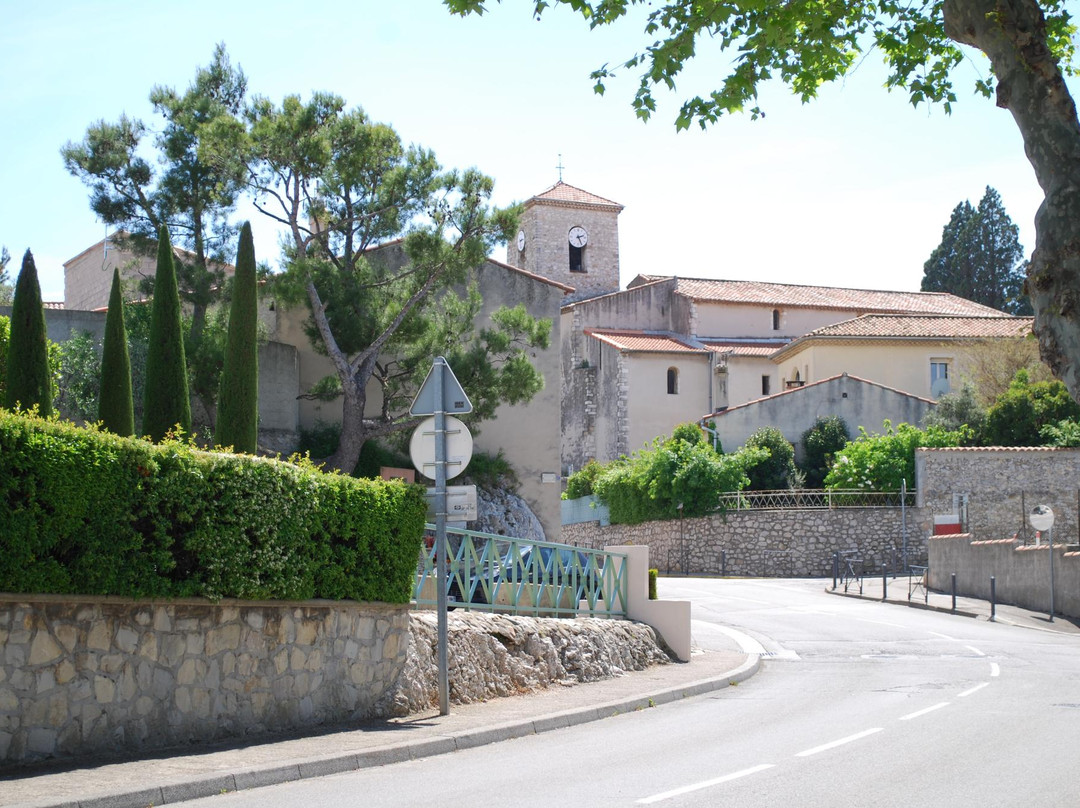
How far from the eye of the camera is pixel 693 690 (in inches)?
570

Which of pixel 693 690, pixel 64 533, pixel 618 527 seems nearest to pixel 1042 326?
pixel 64 533

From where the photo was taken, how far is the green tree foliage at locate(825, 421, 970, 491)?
139ft

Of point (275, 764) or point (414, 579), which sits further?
point (414, 579)

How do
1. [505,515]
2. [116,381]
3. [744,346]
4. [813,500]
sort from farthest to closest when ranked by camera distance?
[744,346], [813,500], [505,515], [116,381]

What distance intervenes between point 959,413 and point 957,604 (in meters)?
18.0

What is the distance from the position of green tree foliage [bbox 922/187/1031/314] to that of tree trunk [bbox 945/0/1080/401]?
76.6 metres

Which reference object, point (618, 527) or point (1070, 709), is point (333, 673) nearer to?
point (1070, 709)

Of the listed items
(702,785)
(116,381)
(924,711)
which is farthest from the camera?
(116,381)

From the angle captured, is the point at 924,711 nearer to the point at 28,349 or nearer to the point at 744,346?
the point at 28,349

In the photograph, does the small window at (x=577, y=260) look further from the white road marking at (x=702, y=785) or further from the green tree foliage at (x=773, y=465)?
the white road marking at (x=702, y=785)

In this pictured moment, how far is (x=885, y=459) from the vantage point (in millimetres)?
42812

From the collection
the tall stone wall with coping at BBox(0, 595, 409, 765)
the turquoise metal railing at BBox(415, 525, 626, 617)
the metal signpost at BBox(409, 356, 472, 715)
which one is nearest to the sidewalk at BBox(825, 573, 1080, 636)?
the turquoise metal railing at BBox(415, 525, 626, 617)

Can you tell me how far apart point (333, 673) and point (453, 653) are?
186cm

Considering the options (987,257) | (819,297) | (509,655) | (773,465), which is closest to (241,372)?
(509,655)
